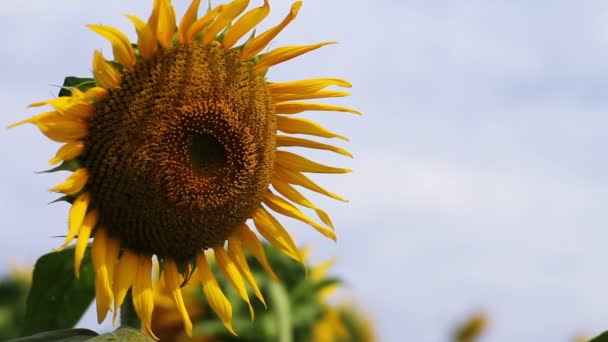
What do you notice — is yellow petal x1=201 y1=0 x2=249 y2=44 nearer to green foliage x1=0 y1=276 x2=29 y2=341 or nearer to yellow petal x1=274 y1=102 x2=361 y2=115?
yellow petal x1=274 y1=102 x2=361 y2=115

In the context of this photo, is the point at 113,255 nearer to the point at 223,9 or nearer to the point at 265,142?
the point at 265,142

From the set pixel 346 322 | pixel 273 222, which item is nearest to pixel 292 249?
pixel 273 222

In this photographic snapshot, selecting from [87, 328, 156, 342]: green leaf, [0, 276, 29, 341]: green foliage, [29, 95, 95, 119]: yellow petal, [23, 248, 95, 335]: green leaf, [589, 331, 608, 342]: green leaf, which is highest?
[29, 95, 95, 119]: yellow petal

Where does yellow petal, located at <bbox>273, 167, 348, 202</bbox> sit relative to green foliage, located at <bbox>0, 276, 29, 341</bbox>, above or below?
above

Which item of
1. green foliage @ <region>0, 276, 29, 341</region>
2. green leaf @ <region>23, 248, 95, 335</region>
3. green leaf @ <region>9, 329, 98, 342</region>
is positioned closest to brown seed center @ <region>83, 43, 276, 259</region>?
green leaf @ <region>23, 248, 95, 335</region>

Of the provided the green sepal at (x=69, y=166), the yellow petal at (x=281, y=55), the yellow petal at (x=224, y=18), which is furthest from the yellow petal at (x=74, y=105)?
the yellow petal at (x=281, y=55)
